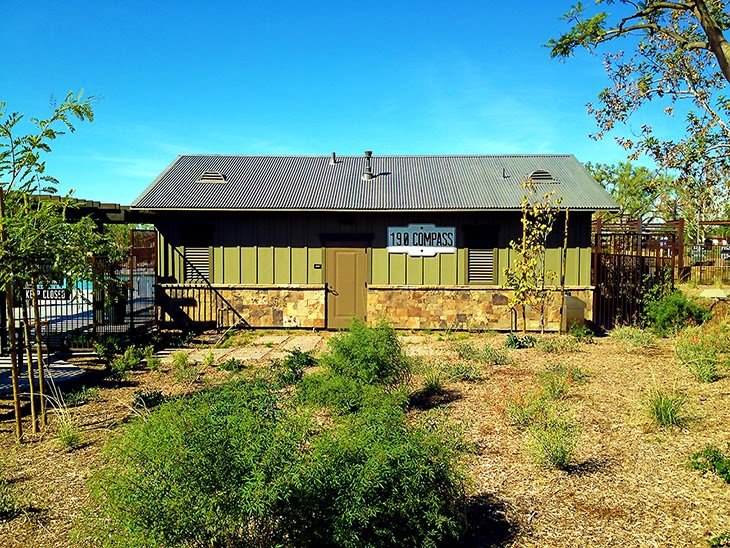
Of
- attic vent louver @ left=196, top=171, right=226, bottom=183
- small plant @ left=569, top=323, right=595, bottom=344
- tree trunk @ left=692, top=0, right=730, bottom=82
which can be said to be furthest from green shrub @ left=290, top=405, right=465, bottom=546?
attic vent louver @ left=196, top=171, right=226, bottom=183

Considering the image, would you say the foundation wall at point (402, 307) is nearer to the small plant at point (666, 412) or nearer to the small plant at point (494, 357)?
the small plant at point (494, 357)

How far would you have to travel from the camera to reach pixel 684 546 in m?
4.19

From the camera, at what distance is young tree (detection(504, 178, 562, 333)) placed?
511 inches

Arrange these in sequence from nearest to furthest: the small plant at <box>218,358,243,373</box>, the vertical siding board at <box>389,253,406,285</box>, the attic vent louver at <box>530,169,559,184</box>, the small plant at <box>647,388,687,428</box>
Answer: the small plant at <box>647,388,687,428</box> < the small plant at <box>218,358,243,373</box> < the vertical siding board at <box>389,253,406,285</box> < the attic vent louver at <box>530,169,559,184</box>

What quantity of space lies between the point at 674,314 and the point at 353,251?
26.4 ft

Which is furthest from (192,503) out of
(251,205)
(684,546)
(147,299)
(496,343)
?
(147,299)

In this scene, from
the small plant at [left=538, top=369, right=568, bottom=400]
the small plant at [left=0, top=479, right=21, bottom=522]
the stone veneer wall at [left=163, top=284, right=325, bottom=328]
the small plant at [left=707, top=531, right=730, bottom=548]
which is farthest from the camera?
the stone veneer wall at [left=163, top=284, right=325, bottom=328]

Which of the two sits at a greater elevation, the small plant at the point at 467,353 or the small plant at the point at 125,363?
the small plant at the point at 467,353

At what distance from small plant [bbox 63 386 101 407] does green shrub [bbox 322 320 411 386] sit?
11.8 ft

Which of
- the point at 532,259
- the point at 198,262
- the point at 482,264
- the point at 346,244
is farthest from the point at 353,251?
the point at 532,259

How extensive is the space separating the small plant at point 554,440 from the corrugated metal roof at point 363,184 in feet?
28.5

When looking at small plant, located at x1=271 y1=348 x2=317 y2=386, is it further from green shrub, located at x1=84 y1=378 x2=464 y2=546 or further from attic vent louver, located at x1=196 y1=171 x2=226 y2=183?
attic vent louver, located at x1=196 y1=171 x2=226 y2=183

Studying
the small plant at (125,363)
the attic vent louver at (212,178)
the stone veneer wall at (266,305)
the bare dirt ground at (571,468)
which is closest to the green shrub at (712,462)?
the bare dirt ground at (571,468)

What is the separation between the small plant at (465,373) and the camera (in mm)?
9055
